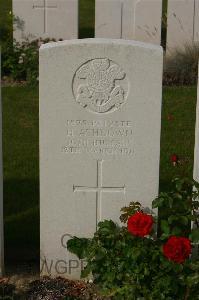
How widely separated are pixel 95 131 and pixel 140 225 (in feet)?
2.35

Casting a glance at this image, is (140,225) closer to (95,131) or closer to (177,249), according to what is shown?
(177,249)

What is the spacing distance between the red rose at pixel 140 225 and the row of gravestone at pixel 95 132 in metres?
0.41

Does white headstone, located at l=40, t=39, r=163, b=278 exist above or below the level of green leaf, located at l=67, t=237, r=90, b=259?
above

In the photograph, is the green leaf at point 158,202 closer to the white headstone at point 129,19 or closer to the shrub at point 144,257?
the shrub at point 144,257

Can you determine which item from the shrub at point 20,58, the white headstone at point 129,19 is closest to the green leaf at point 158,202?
the shrub at point 20,58

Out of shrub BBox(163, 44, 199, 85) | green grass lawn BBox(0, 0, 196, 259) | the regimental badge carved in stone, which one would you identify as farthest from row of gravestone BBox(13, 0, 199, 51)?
the regimental badge carved in stone

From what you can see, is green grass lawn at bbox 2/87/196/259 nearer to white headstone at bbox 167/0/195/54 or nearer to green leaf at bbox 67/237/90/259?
green leaf at bbox 67/237/90/259

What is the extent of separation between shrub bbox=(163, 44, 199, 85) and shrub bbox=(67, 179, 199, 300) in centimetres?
550

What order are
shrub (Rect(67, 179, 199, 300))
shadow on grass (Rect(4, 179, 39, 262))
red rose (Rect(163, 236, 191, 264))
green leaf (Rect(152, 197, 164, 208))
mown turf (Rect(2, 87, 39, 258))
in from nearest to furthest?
1. red rose (Rect(163, 236, 191, 264))
2. shrub (Rect(67, 179, 199, 300))
3. green leaf (Rect(152, 197, 164, 208))
4. shadow on grass (Rect(4, 179, 39, 262))
5. mown turf (Rect(2, 87, 39, 258))

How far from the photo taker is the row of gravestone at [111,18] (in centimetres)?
1082

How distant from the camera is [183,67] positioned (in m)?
10.5

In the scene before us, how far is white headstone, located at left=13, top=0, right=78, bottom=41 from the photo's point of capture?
10.9 m

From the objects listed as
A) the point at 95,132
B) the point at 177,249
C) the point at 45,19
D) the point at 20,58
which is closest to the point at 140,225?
the point at 177,249

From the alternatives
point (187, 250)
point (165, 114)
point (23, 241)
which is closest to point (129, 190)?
point (187, 250)
